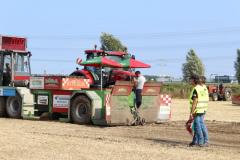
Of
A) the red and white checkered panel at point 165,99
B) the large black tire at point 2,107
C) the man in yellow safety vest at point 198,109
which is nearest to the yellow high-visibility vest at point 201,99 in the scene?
the man in yellow safety vest at point 198,109

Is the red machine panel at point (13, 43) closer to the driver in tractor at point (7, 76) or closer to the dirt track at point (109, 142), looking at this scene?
the driver in tractor at point (7, 76)

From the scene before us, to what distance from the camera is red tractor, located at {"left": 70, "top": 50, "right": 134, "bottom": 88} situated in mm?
20719

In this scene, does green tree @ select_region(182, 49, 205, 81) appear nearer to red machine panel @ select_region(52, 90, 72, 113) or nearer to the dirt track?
red machine panel @ select_region(52, 90, 72, 113)

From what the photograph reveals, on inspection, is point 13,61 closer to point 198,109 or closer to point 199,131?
point 198,109

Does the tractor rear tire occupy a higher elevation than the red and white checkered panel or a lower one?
higher

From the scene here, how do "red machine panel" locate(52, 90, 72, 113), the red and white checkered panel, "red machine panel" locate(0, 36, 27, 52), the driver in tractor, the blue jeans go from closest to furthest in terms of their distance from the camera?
the blue jeans → "red machine panel" locate(52, 90, 72, 113) → the red and white checkered panel → "red machine panel" locate(0, 36, 27, 52) → the driver in tractor

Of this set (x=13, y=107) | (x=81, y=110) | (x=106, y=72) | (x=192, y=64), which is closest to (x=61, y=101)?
(x=81, y=110)

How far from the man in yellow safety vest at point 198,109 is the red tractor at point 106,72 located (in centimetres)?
772

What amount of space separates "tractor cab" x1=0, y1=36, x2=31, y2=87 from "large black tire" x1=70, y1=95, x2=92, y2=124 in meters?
3.20

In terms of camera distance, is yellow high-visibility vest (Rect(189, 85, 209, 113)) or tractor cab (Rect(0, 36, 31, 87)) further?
tractor cab (Rect(0, 36, 31, 87))

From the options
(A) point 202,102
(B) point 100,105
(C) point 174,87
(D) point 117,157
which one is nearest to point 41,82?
(B) point 100,105

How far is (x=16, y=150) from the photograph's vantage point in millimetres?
11555

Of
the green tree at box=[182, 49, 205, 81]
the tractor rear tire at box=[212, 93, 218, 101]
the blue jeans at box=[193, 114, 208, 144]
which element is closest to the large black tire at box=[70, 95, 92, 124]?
the blue jeans at box=[193, 114, 208, 144]

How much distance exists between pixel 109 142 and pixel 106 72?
7753 millimetres
